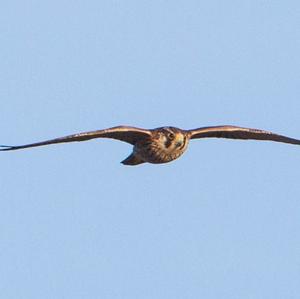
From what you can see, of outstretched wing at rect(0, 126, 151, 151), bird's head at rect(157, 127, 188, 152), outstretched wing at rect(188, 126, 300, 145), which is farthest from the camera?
outstretched wing at rect(188, 126, 300, 145)

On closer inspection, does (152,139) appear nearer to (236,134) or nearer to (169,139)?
(169,139)

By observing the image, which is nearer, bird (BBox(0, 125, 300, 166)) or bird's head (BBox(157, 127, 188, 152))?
bird (BBox(0, 125, 300, 166))

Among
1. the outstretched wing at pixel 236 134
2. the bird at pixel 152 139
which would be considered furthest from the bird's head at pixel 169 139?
the outstretched wing at pixel 236 134

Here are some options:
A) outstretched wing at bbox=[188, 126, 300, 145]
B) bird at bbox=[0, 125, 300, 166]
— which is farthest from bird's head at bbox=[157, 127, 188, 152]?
outstretched wing at bbox=[188, 126, 300, 145]

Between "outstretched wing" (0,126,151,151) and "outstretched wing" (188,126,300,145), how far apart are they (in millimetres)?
1101

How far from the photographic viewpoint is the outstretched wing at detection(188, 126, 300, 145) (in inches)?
1132

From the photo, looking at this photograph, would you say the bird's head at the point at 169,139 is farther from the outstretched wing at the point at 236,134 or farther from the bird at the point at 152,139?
the outstretched wing at the point at 236,134

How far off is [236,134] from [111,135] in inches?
124

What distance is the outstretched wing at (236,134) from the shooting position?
28.8m

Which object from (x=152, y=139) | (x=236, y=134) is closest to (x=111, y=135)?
(x=152, y=139)

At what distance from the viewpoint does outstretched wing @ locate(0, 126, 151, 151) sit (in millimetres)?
26031

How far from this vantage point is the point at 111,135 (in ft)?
89.5

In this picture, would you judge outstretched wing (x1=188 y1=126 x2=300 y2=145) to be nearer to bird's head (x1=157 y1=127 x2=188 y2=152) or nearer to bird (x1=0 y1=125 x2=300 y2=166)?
bird (x1=0 y1=125 x2=300 y2=166)

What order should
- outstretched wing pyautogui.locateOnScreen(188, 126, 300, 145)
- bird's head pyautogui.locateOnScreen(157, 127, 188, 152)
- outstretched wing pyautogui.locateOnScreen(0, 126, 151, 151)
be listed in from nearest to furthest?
outstretched wing pyautogui.locateOnScreen(0, 126, 151, 151) → bird's head pyautogui.locateOnScreen(157, 127, 188, 152) → outstretched wing pyautogui.locateOnScreen(188, 126, 300, 145)
